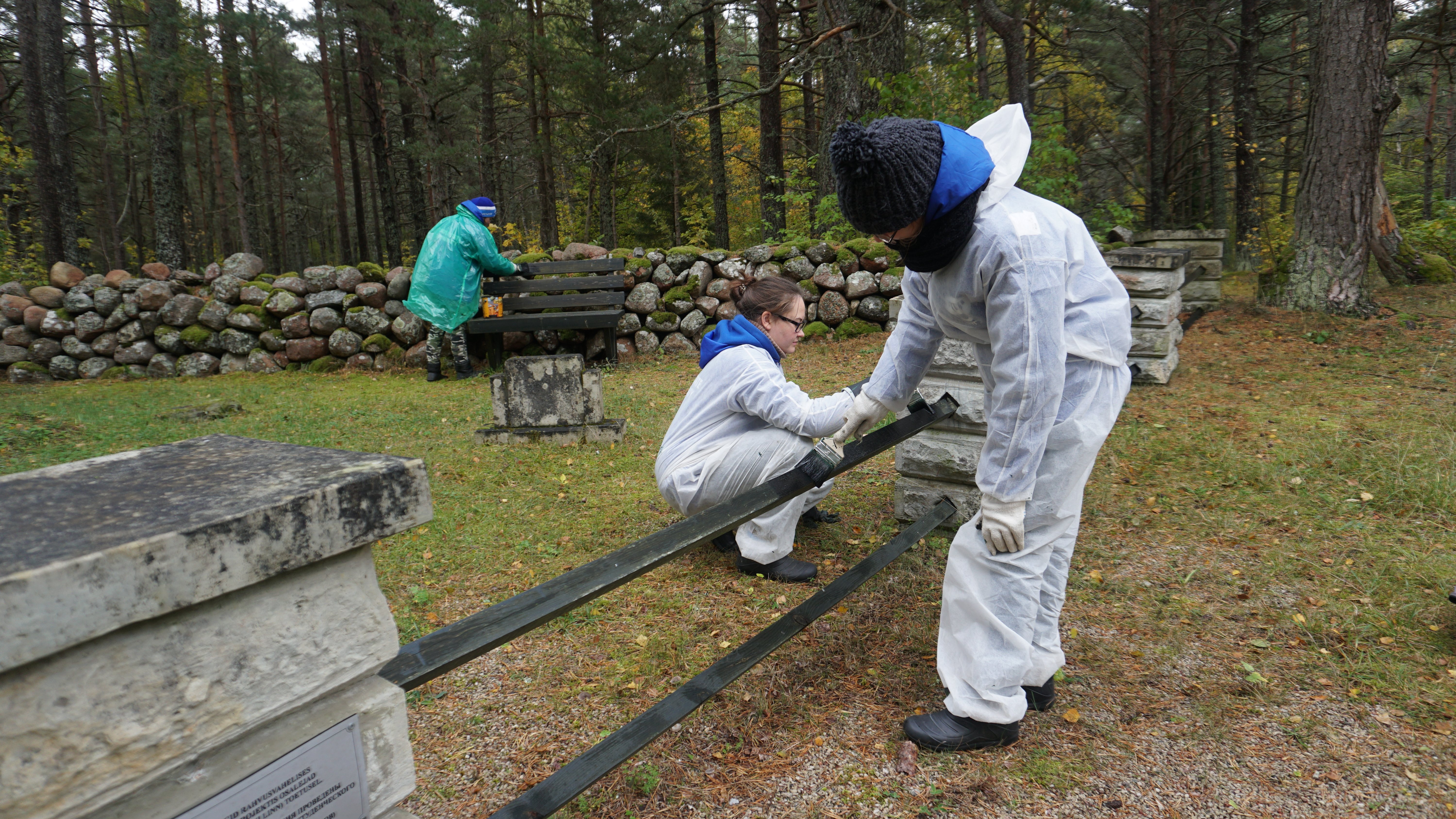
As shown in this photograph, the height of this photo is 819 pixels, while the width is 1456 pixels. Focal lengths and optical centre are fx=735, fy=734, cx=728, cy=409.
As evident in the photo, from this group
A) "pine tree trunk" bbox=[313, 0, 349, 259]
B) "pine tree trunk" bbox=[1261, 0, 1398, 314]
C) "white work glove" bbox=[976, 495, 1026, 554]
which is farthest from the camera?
"pine tree trunk" bbox=[313, 0, 349, 259]

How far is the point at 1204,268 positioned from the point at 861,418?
8044 millimetres

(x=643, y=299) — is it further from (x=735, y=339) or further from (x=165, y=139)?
(x=165, y=139)

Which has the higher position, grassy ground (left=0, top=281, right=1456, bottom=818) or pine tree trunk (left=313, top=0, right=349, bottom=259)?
pine tree trunk (left=313, top=0, right=349, bottom=259)

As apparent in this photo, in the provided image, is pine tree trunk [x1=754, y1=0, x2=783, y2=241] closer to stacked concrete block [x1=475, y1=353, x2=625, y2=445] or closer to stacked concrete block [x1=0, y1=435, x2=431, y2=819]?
stacked concrete block [x1=475, y1=353, x2=625, y2=445]

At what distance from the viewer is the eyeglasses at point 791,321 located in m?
3.39

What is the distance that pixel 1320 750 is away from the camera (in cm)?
224

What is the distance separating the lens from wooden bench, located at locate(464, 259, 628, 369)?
8836 millimetres

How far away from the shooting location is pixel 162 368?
31.1 feet

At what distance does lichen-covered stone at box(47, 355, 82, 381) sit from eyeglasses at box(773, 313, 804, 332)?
10603 millimetres

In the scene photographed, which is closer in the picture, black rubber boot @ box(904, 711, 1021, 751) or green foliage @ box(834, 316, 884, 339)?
black rubber boot @ box(904, 711, 1021, 751)

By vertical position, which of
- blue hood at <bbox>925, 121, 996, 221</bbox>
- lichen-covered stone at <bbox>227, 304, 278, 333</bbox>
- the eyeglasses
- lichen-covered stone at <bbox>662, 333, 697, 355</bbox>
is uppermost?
lichen-covered stone at <bbox>227, 304, 278, 333</bbox>

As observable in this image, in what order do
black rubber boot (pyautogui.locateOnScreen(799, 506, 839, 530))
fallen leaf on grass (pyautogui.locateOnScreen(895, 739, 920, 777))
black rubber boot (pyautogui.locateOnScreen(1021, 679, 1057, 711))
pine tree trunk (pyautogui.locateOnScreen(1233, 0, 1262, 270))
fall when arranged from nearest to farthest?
fallen leaf on grass (pyautogui.locateOnScreen(895, 739, 920, 777)) → black rubber boot (pyautogui.locateOnScreen(1021, 679, 1057, 711)) → black rubber boot (pyautogui.locateOnScreen(799, 506, 839, 530)) → pine tree trunk (pyautogui.locateOnScreen(1233, 0, 1262, 270))

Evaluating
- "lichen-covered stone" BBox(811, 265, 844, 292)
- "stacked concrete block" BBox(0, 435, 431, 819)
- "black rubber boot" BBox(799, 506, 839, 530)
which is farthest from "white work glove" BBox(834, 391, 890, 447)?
"lichen-covered stone" BBox(811, 265, 844, 292)

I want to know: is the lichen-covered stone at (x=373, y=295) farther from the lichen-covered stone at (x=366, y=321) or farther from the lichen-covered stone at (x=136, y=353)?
the lichen-covered stone at (x=136, y=353)
